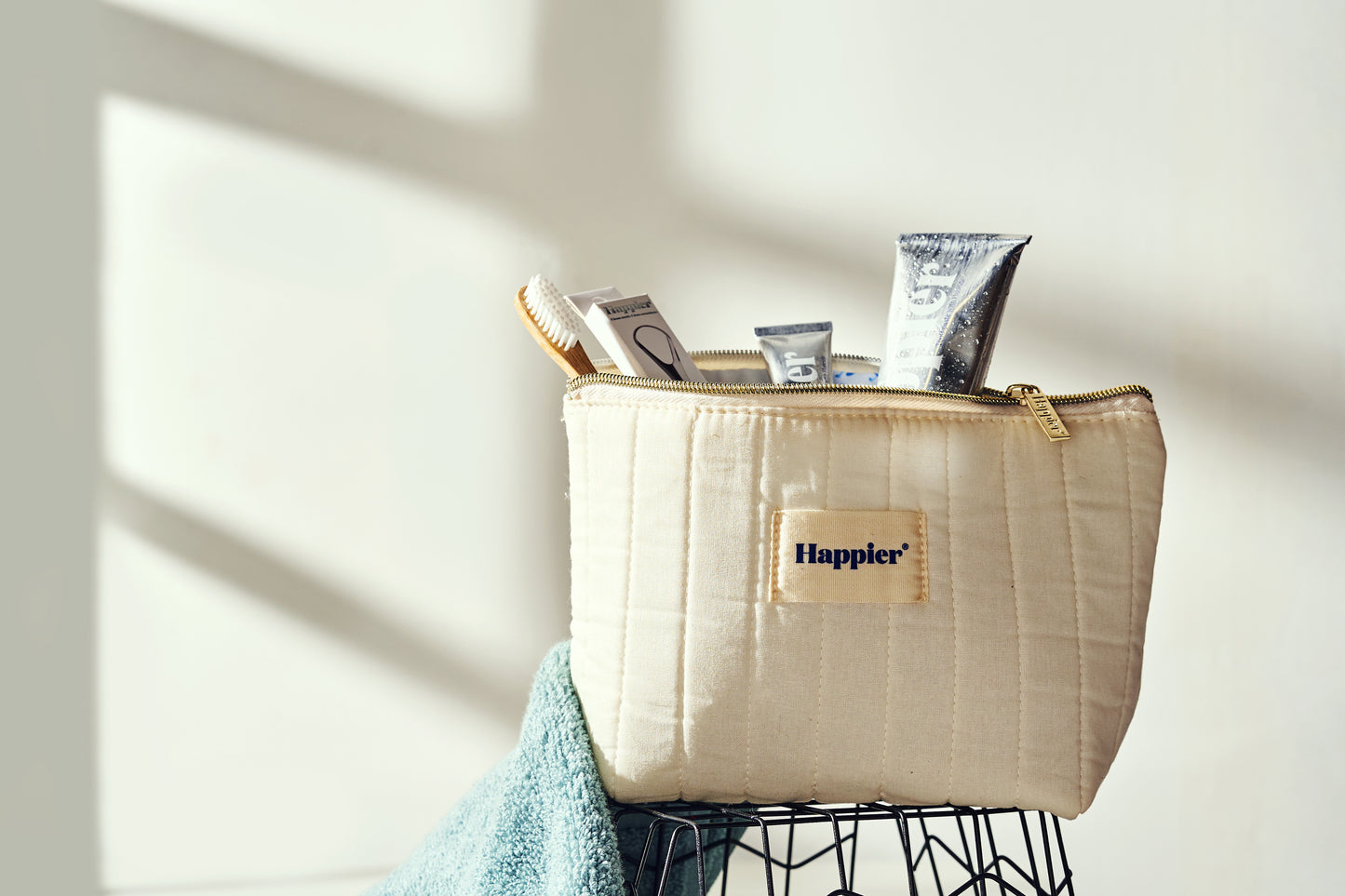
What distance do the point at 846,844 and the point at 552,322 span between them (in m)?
0.83

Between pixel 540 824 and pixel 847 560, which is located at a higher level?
pixel 847 560

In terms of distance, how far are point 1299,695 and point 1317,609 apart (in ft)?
0.32

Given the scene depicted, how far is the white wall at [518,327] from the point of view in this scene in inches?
38.0

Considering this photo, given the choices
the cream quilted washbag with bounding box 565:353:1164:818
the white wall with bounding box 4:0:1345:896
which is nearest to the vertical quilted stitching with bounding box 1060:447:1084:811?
the cream quilted washbag with bounding box 565:353:1164:818

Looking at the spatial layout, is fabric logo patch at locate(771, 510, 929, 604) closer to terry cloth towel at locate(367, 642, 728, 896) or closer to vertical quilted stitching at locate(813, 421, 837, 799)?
vertical quilted stitching at locate(813, 421, 837, 799)

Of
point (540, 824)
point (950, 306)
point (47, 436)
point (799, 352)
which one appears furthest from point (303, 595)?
point (950, 306)

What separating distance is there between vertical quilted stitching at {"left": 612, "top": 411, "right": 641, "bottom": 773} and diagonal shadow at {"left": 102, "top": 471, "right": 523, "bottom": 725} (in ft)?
1.73

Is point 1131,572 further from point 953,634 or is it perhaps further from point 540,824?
point 540,824

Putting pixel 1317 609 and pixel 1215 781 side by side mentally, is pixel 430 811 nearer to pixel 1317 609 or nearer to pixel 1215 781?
pixel 1215 781

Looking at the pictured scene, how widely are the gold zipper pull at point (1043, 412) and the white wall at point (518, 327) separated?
477mm

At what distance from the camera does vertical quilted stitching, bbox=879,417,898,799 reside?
1.71ft

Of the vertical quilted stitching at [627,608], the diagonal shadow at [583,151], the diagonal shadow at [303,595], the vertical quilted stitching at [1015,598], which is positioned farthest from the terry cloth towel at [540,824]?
the diagonal shadow at [583,151]

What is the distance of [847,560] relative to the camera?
52 centimetres

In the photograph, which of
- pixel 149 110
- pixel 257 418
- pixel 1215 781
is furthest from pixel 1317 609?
pixel 149 110
